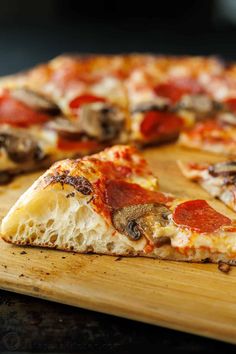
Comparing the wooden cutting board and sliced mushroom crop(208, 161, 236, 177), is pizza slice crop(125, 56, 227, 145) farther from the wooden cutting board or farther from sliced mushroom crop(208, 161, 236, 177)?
the wooden cutting board

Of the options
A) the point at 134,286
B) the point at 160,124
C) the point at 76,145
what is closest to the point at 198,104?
the point at 160,124

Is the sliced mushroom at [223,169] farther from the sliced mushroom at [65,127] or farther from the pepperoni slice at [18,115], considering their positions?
the pepperoni slice at [18,115]

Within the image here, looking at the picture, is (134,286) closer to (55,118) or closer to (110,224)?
(110,224)

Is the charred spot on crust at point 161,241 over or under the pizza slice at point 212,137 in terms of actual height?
under

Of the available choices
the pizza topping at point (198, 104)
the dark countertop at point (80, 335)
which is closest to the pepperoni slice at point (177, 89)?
the pizza topping at point (198, 104)

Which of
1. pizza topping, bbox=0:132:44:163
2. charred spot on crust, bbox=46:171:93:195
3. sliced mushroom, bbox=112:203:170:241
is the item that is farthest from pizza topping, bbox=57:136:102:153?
sliced mushroom, bbox=112:203:170:241

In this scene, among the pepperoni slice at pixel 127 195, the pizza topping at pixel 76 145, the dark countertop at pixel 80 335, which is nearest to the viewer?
the dark countertop at pixel 80 335
